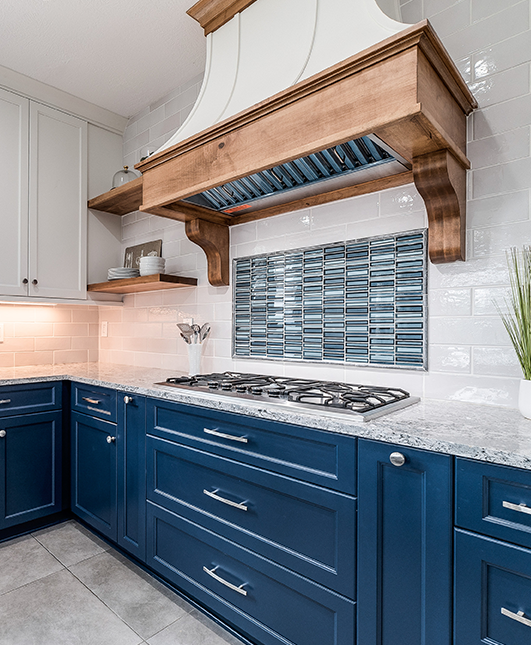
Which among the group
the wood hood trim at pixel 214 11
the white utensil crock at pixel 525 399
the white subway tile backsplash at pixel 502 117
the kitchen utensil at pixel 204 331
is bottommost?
the white utensil crock at pixel 525 399

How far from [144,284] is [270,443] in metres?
1.50

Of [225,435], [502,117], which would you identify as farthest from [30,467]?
[502,117]

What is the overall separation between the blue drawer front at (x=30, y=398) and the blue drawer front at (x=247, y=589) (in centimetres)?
98

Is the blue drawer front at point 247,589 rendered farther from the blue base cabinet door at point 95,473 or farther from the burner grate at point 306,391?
the burner grate at point 306,391

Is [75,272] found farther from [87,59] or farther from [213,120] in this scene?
[213,120]

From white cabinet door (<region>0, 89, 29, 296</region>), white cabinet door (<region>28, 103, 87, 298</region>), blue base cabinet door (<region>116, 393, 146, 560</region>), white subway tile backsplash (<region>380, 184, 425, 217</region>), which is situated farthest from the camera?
white cabinet door (<region>28, 103, 87, 298</region>)

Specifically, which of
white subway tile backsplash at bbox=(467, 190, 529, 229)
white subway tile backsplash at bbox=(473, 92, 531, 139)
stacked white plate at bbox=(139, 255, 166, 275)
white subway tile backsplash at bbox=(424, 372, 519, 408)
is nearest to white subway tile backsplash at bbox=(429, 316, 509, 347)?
white subway tile backsplash at bbox=(424, 372, 519, 408)

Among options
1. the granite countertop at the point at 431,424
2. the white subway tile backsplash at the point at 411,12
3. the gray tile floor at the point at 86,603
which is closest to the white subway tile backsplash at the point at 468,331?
the granite countertop at the point at 431,424

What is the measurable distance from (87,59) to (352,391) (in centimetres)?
239

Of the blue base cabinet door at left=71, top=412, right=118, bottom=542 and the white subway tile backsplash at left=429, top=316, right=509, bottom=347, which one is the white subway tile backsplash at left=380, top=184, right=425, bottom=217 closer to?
the white subway tile backsplash at left=429, top=316, right=509, bottom=347

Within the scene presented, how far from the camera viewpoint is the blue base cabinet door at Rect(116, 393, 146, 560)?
1.96 meters

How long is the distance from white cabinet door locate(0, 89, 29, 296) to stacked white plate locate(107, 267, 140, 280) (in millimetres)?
513

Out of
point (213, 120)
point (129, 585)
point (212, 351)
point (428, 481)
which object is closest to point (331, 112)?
point (213, 120)

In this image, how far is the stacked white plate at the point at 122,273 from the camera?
110 inches
